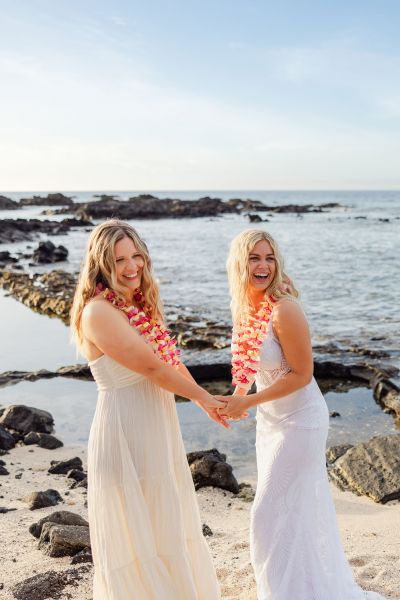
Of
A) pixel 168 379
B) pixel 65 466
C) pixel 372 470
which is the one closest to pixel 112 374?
pixel 168 379

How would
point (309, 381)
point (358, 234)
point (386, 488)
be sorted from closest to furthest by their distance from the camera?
1. point (309, 381)
2. point (386, 488)
3. point (358, 234)

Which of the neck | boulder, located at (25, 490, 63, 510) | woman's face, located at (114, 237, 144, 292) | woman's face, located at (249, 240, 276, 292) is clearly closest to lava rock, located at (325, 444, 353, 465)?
boulder, located at (25, 490, 63, 510)

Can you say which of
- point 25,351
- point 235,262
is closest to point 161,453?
point 235,262

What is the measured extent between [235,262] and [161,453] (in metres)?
1.51

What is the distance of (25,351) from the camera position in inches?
598

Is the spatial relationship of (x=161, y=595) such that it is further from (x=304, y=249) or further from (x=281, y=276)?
(x=304, y=249)

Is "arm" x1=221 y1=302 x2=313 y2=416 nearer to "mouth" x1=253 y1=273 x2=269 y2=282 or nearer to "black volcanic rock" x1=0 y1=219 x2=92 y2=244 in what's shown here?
"mouth" x1=253 y1=273 x2=269 y2=282

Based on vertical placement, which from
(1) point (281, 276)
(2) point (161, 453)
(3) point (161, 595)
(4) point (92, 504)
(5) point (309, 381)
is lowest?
(3) point (161, 595)

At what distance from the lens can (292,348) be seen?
4.40 m

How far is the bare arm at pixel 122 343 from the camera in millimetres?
3918

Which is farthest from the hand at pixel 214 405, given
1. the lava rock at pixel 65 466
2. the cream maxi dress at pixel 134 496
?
the lava rock at pixel 65 466

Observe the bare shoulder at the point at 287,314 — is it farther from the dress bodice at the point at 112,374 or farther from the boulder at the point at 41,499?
the boulder at the point at 41,499

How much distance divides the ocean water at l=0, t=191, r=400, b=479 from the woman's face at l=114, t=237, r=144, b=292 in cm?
509

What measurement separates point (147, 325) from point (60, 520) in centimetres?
323
